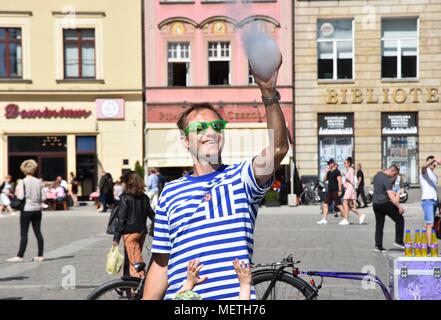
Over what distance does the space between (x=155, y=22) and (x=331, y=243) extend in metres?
Answer: 19.4

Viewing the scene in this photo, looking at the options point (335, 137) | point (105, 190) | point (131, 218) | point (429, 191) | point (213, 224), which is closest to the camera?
point (213, 224)

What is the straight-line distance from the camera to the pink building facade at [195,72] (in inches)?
1206

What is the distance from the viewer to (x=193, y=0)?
31062mm

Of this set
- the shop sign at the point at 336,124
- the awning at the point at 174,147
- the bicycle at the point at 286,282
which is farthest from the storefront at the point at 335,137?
the bicycle at the point at 286,282

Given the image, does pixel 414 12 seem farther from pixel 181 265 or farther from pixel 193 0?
pixel 181 265

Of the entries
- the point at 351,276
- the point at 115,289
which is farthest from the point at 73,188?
the point at 351,276

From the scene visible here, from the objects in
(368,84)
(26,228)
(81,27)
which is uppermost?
(81,27)

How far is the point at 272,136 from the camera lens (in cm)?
291

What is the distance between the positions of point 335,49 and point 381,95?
9.23 ft

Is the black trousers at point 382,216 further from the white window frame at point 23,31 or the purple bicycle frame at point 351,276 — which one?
the white window frame at point 23,31

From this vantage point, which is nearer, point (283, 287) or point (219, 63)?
point (283, 287)

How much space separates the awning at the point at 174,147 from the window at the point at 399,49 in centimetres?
600

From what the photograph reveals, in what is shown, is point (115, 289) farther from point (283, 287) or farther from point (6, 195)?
point (6, 195)

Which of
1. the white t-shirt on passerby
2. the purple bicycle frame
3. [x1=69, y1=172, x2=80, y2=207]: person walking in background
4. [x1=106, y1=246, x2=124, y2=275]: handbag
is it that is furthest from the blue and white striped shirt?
[x1=69, y1=172, x2=80, y2=207]: person walking in background
